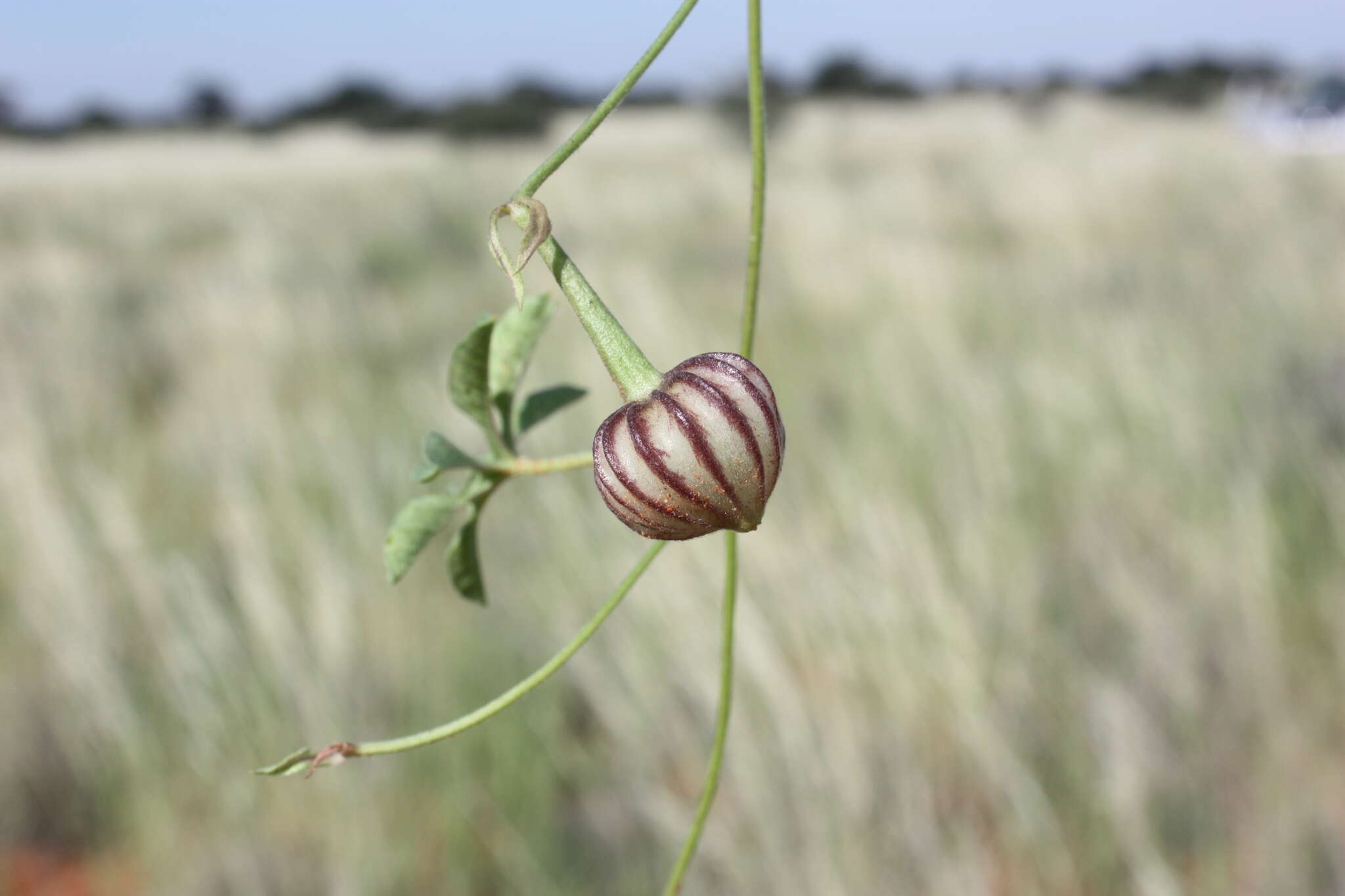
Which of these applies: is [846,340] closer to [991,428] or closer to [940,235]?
[991,428]

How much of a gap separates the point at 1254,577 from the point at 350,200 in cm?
753

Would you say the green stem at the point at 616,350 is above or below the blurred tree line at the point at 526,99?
below

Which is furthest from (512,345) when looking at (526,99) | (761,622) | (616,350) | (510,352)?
(526,99)

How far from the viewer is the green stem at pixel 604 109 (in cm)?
24

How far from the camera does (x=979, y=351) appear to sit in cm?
359

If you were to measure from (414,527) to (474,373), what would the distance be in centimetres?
6

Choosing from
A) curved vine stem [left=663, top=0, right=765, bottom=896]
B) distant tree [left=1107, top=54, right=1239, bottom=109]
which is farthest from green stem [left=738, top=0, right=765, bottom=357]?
distant tree [left=1107, top=54, right=1239, bottom=109]

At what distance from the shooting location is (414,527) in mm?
380

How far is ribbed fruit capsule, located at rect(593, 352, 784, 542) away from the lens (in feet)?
0.85

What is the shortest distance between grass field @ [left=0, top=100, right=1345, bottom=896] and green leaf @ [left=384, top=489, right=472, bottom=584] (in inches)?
49.6

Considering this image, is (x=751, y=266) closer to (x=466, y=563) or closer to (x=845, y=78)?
(x=466, y=563)

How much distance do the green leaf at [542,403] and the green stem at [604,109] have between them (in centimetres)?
18

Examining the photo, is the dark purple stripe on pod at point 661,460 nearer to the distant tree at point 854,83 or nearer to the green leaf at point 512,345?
the green leaf at point 512,345

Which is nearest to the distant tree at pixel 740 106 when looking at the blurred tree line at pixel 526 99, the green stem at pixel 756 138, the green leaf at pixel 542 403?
the blurred tree line at pixel 526 99
